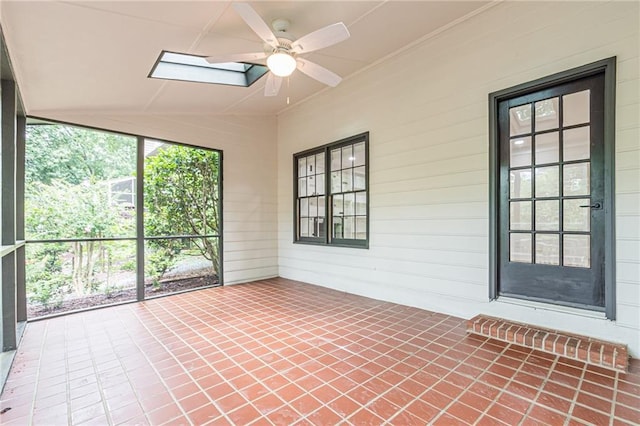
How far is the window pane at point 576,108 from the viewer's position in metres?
2.70

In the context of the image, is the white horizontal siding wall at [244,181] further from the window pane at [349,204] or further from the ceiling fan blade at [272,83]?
the ceiling fan blade at [272,83]

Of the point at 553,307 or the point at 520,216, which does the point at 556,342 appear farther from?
the point at 520,216

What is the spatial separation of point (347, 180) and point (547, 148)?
265cm

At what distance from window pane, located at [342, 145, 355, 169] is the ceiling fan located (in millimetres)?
1669

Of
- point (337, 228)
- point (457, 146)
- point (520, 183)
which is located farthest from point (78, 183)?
point (520, 183)

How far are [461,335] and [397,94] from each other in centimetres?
307

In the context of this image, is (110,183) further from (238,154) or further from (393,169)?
(393,169)

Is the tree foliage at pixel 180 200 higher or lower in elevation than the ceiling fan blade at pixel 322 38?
lower

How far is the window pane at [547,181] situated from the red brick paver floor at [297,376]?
4.89ft

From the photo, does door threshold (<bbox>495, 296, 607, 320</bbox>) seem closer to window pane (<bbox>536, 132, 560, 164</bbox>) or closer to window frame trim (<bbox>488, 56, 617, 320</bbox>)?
window frame trim (<bbox>488, 56, 617, 320</bbox>)

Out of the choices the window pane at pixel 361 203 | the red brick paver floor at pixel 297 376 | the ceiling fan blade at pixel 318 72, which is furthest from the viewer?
the window pane at pixel 361 203

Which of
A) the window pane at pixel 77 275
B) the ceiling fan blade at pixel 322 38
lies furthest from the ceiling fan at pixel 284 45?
the window pane at pixel 77 275

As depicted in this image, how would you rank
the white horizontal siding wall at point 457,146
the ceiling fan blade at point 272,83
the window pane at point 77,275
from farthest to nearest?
the window pane at point 77,275 → the ceiling fan blade at point 272,83 → the white horizontal siding wall at point 457,146

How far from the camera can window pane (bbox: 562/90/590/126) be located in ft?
8.86
